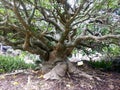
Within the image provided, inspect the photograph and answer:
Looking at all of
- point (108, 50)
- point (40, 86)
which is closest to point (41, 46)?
point (40, 86)

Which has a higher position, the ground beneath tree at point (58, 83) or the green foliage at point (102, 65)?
the green foliage at point (102, 65)

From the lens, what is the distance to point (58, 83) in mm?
5371

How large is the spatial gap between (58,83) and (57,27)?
1.32m

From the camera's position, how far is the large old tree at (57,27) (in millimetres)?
4848

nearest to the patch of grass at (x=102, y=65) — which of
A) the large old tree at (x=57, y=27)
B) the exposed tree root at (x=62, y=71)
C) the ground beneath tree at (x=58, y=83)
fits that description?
the large old tree at (x=57, y=27)

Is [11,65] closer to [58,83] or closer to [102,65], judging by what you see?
[102,65]

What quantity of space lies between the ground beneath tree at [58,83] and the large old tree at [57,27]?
22 cm

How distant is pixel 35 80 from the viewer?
5555 millimetres

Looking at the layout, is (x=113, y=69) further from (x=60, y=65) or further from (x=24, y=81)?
(x=24, y=81)

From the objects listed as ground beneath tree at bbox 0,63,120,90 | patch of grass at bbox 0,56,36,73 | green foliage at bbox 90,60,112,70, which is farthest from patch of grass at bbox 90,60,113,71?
patch of grass at bbox 0,56,36,73

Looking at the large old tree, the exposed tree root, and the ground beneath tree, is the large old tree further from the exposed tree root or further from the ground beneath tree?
the ground beneath tree

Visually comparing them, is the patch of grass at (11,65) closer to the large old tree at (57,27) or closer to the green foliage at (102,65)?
the green foliage at (102,65)

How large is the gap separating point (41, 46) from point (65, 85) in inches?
42.6

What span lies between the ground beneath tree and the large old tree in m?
0.22
